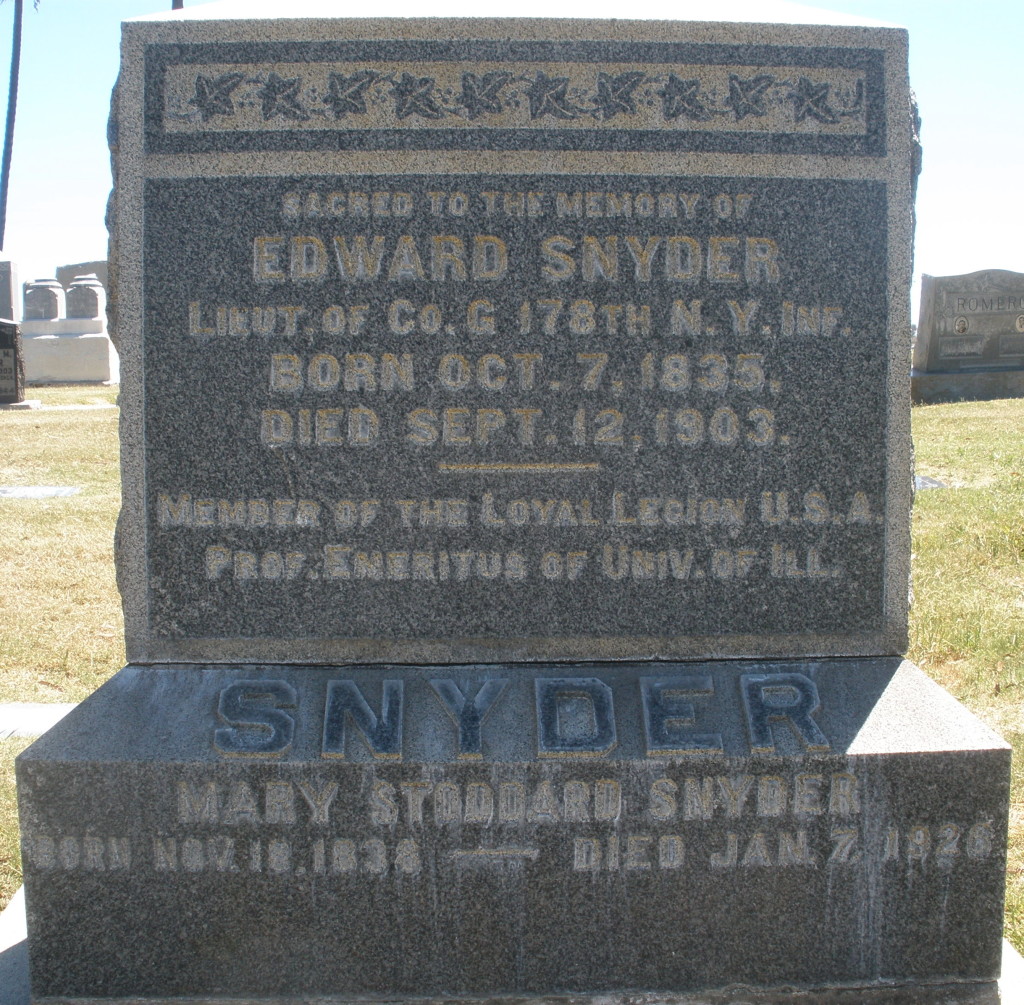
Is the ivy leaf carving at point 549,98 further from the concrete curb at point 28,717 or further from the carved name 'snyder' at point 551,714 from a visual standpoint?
the concrete curb at point 28,717

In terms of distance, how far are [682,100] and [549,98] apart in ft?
1.05

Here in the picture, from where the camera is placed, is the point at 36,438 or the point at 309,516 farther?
the point at 36,438

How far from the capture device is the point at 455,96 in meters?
2.44

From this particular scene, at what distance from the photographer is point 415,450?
8.10 ft

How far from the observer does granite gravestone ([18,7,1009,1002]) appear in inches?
91.0

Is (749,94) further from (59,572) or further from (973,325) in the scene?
(973,325)

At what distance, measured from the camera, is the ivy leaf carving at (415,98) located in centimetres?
244

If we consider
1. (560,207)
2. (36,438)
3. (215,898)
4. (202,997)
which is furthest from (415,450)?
(36,438)

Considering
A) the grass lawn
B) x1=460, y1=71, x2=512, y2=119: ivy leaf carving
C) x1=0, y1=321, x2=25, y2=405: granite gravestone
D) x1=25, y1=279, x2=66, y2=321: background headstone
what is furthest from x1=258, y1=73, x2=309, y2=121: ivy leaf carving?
x1=25, y1=279, x2=66, y2=321: background headstone

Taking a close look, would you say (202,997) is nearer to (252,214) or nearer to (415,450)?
(415,450)

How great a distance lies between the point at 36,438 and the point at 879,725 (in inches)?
443

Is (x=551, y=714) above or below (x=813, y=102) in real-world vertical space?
below

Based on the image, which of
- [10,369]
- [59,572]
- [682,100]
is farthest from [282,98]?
[10,369]

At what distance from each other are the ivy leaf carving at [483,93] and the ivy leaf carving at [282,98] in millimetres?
385
